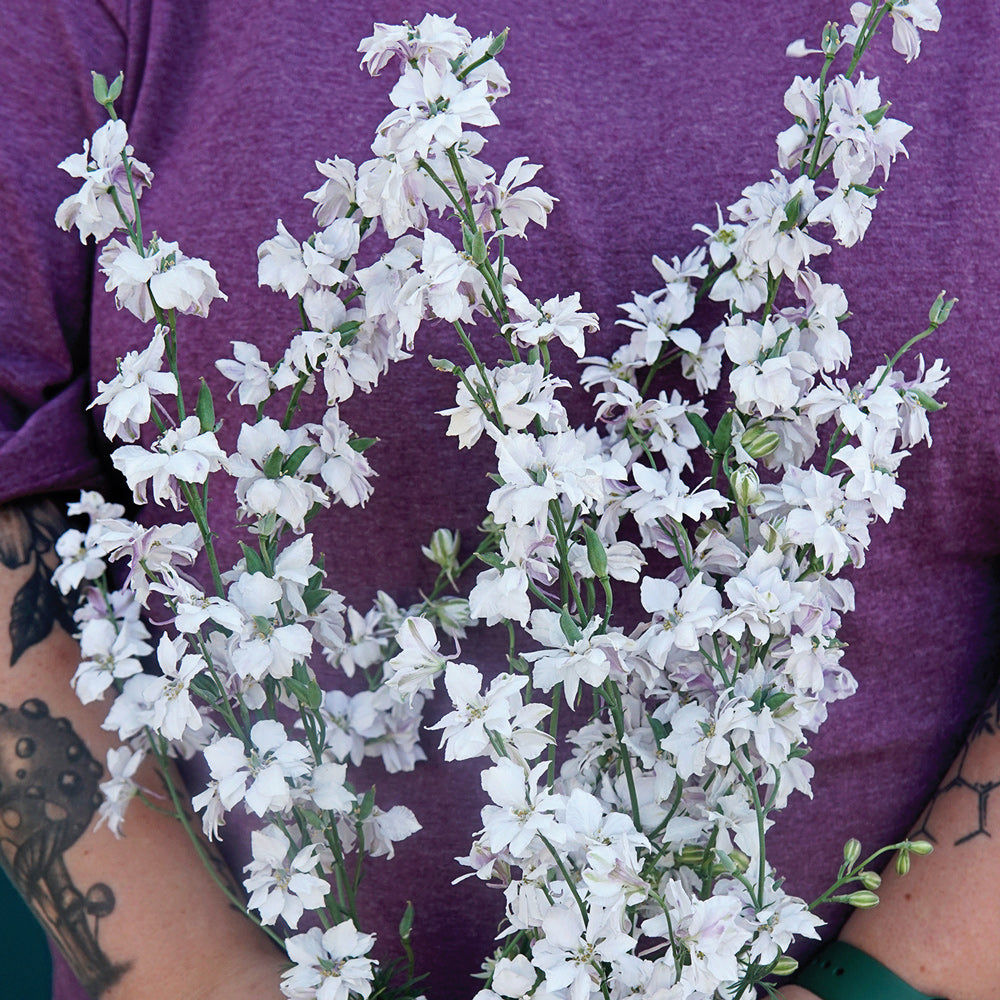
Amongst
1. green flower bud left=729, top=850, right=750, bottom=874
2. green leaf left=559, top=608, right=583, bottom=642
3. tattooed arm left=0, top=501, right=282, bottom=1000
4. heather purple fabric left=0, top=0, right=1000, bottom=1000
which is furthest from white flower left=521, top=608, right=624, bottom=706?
tattooed arm left=0, top=501, right=282, bottom=1000

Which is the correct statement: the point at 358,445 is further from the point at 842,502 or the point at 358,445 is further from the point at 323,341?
the point at 842,502

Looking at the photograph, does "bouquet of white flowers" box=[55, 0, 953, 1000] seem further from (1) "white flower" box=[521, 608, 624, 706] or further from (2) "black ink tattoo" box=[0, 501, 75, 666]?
(2) "black ink tattoo" box=[0, 501, 75, 666]

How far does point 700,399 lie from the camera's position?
634mm

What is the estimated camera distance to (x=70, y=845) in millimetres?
687

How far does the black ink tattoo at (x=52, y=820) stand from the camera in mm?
681

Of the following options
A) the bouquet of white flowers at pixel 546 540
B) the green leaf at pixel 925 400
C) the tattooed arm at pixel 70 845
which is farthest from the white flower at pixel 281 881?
the green leaf at pixel 925 400

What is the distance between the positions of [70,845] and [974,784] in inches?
23.7

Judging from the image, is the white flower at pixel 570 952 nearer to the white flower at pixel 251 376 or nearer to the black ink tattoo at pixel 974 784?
the white flower at pixel 251 376

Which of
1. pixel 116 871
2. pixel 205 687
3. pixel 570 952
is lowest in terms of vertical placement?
pixel 116 871

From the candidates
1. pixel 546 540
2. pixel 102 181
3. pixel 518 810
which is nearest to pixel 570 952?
pixel 518 810

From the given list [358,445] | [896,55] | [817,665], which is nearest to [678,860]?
[817,665]

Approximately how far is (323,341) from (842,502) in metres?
0.24

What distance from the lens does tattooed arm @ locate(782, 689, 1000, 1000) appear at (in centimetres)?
68

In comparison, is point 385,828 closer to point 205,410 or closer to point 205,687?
point 205,687
